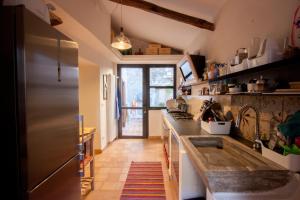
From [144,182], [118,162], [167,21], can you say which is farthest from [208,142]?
[167,21]

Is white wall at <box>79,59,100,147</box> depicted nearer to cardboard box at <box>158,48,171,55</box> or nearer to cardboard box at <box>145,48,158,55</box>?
cardboard box at <box>145,48,158,55</box>

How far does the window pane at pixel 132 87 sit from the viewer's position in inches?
237

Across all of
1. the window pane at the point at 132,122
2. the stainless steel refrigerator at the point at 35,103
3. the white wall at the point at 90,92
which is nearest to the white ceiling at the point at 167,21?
the white wall at the point at 90,92

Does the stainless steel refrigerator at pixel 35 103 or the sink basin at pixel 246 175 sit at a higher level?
the stainless steel refrigerator at pixel 35 103

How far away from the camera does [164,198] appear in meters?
2.62

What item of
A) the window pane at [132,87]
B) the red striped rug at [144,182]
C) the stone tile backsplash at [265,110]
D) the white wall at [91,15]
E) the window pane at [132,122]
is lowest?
the red striped rug at [144,182]

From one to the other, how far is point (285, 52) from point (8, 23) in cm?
155

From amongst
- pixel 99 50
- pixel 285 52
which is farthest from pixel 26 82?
pixel 99 50

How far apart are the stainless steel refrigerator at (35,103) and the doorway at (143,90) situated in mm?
4474

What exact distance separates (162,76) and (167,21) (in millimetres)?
2425

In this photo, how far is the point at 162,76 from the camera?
604 cm

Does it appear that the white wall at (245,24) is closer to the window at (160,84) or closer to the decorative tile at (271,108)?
the decorative tile at (271,108)

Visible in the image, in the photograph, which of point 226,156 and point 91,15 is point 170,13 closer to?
point 91,15

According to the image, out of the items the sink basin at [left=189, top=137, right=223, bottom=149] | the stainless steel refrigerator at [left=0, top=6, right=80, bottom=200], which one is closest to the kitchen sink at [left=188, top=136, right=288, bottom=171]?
the sink basin at [left=189, top=137, right=223, bottom=149]
